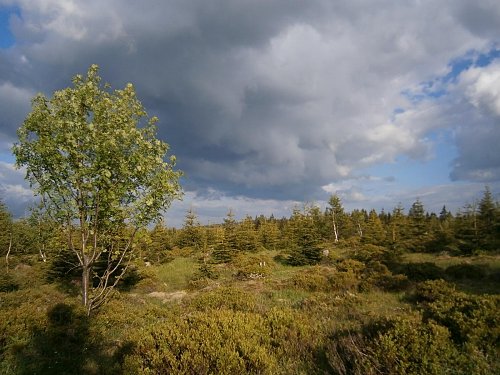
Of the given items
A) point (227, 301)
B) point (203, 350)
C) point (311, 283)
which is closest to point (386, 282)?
point (311, 283)

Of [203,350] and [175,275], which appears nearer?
[203,350]

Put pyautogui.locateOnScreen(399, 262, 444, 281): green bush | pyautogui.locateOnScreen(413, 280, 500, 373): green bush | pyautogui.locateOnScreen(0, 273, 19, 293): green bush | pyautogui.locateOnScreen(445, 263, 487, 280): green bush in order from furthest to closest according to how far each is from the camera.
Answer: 1. pyautogui.locateOnScreen(0, 273, 19, 293): green bush
2. pyautogui.locateOnScreen(399, 262, 444, 281): green bush
3. pyautogui.locateOnScreen(445, 263, 487, 280): green bush
4. pyautogui.locateOnScreen(413, 280, 500, 373): green bush

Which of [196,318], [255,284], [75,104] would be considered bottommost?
[255,284]

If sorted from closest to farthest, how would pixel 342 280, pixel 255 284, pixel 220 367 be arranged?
pixel 220 367 < pixel 342 280 < pixel 255 284

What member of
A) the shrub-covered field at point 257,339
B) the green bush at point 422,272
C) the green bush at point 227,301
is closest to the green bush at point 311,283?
the shrub-covered field at point 257,339

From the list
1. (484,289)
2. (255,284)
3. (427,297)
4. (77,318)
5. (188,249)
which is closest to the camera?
(77,318)

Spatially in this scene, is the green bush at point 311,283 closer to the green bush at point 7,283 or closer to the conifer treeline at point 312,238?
the conifer treeline at point 312,238

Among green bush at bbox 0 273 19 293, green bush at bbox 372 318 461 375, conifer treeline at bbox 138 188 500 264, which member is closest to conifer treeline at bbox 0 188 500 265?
conifer treeline at bbox 138 188 500 264

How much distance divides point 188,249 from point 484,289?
3558 centimetres

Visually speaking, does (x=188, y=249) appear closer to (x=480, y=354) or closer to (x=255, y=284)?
(x=255, y=284)

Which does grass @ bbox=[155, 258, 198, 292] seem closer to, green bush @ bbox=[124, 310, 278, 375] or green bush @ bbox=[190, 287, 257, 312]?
green bush @ bbox=[190, 287, 257, 312]

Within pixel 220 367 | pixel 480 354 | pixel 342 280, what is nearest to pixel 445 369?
pixel 480 354

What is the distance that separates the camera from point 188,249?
44312mm

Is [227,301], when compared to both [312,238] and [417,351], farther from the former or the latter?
[312,238]
